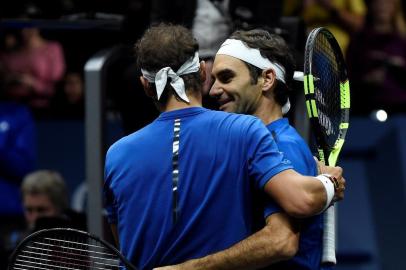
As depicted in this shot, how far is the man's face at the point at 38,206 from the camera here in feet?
25.5

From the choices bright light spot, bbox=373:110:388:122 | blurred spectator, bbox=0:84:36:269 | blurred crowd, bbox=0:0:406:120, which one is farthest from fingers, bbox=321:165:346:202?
blurred spectator, bbox=0:84:36:269

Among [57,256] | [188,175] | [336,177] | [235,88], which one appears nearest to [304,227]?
[336,177]

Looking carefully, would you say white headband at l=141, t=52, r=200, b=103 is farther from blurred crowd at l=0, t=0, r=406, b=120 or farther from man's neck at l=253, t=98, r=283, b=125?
blurred crowd at l=0, t=0, r=406, b=120

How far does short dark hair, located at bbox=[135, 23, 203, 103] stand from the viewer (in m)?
4.34

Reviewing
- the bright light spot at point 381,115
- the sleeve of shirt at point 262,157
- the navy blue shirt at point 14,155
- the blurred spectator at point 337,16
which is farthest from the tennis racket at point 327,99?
the blurred spectator at point 337,16

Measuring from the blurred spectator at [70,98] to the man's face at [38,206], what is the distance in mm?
1274

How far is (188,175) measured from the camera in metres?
4.24

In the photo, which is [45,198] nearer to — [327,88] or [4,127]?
[4,127]

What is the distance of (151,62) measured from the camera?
4.35 metres

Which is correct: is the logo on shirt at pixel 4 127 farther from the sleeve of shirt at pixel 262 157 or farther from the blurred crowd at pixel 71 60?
the sleeve of shirt at pixel 262 157

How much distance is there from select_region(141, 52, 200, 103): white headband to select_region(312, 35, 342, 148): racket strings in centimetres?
48

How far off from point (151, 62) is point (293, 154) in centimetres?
60

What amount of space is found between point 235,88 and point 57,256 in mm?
914

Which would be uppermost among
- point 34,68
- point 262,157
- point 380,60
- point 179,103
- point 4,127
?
point 179,103
